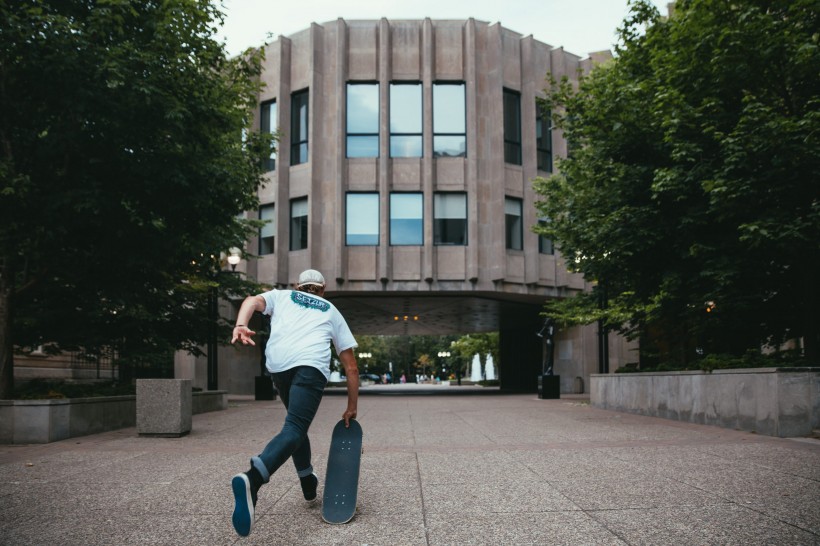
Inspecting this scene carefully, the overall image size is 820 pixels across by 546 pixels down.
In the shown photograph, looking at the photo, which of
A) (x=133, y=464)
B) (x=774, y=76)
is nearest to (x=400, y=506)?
(x=133, y=464)

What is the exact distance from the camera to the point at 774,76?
41.3ft

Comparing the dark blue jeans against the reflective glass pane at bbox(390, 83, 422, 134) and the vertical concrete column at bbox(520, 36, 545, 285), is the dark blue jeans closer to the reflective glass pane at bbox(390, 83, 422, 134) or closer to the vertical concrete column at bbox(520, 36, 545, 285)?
the vertical concrete column at bbox(520, 36, 545, 285)

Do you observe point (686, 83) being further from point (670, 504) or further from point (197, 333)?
point (197, 333)

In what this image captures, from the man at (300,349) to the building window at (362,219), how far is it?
23.4m

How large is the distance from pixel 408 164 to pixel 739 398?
19107 mm

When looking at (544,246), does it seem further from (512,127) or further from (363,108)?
(363,108)

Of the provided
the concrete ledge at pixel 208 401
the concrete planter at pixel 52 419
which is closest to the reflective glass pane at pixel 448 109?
the concrete ledge at pixel 208 401

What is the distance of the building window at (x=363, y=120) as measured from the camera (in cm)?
2927

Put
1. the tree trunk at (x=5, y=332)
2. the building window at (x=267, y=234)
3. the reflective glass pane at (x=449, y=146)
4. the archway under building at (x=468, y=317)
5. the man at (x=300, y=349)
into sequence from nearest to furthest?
the man at (x=300, y=349), the tree trunk at (x=5, y=332), the reflective glass pane at (x=449, y=146), the building window at (x=267, y=234), the archway under building at (x=468, y=317)

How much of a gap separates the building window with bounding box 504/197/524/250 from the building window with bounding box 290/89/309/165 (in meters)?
8.59

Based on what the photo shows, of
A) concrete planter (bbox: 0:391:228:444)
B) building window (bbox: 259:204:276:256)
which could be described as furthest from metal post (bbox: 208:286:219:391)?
building window (bbox: 259:204:276:256)

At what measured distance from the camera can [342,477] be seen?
5.23m

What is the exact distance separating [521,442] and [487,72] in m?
22.0

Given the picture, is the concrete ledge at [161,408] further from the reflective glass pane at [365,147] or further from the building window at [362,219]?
the reflective glass pane at [365,147]
